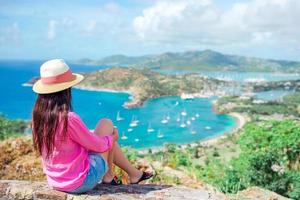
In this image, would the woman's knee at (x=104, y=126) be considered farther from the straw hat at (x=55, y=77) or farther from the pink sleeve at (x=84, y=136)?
the straw hat at (x=55, y=77)

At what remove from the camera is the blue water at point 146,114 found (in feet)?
212

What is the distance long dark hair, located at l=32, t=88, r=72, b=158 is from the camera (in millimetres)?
2912

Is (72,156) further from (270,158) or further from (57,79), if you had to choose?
(270,158)

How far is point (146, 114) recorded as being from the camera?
80.2 m

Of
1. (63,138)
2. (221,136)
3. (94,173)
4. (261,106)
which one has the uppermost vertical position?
(63,138)

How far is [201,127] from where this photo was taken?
233 ft

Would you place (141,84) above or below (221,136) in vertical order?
above

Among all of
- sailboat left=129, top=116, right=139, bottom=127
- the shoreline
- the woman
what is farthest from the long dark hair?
sailboat left=129, top=116, right=139, bottom=127

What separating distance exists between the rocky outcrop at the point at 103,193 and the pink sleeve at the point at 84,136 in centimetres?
33

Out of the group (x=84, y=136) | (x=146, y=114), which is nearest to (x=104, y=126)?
(x=84, y=136)

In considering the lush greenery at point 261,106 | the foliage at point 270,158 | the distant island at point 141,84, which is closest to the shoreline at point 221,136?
the lush greenery at point 261,106

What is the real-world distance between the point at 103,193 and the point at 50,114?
2.35 ft

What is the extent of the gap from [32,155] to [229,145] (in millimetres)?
48674

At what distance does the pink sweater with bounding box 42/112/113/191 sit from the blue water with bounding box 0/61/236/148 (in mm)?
50610
